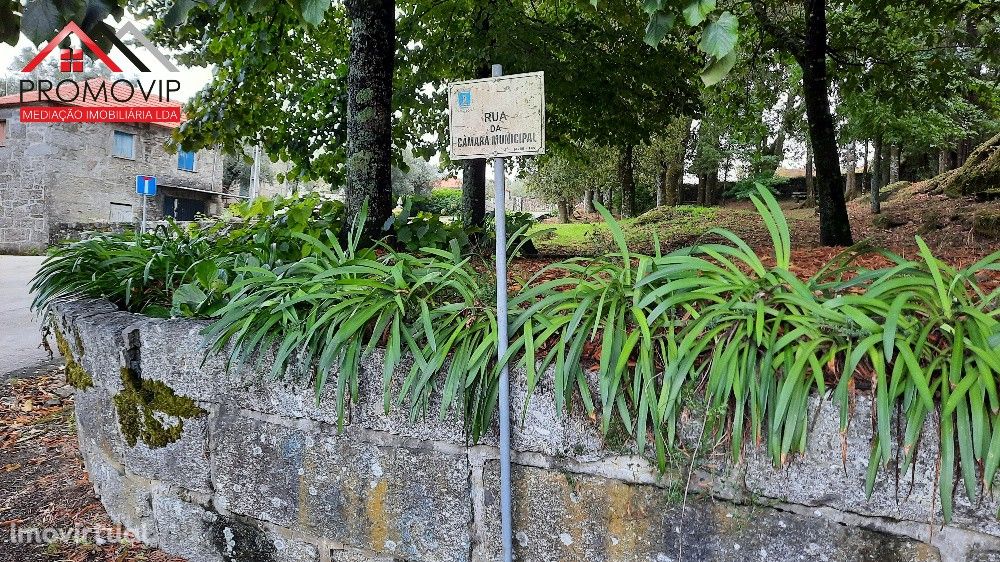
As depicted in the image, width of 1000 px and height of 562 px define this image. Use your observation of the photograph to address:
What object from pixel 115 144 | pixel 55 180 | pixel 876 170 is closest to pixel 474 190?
pixel 876 170

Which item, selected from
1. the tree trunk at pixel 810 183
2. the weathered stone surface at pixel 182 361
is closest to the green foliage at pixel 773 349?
the weathered stone surface at pixel 182 361

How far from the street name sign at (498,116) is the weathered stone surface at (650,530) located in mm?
936

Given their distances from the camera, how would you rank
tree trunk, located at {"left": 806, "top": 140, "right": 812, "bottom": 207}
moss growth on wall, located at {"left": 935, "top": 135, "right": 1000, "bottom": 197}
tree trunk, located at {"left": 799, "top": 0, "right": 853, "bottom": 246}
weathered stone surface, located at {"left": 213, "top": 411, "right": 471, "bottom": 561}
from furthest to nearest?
tree trunk, located at {"left": 806, "top": 140, "right": 812, "bottom": 207}
moss growth on wall, located at {"left": 935, "top": 135, "right": 1000, "bottom": 197}
tree trunk, located at {"left": 799, "top": 0, "right": 853, "bottom": 246}
weathered stone surface, located at {"left": 213, "top": 411, "right": 471, "bottom": 561}

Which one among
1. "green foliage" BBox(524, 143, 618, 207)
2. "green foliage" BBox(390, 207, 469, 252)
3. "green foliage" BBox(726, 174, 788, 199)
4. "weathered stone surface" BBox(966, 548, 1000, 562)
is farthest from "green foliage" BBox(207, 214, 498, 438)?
"green foliage" BBox(726, 174, 788, 199)

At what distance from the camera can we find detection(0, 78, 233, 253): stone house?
1772 centimetres

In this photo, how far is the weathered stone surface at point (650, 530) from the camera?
1441 millimetres

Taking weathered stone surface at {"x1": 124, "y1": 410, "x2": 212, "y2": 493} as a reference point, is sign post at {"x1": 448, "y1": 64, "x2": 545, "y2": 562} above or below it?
above

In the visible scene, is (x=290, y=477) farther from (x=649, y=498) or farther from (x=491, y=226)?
(x=491, y=226)

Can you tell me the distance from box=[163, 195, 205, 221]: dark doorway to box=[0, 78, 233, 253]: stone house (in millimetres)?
1861

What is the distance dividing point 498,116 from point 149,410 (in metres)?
1.76

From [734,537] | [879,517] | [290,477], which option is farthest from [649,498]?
[290,477]

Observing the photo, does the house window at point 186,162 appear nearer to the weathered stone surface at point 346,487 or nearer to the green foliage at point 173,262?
the green foliage at point 173,262

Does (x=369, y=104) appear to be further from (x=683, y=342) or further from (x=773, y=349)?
(x=773, y=349)

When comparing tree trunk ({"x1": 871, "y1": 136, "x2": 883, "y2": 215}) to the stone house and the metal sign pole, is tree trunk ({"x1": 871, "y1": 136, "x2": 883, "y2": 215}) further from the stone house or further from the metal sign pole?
the stone house
